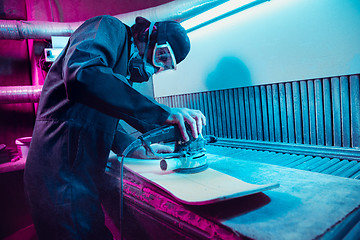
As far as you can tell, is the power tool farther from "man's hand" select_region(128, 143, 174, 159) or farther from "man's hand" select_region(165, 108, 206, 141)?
"man's hand" select_region(128, 143, 174, 159)

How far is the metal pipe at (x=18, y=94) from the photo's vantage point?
7.61ft

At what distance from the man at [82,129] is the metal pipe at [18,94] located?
166 cm

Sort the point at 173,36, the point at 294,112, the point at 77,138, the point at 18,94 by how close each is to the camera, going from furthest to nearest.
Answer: the point at 18,94 < the point at 294,112 < the point at 173,36 < the point at 77,138

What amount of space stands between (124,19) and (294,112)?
199 cm

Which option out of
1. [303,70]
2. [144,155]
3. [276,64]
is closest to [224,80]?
[276,64]

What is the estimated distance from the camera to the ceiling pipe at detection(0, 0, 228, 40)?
2037 millimetres

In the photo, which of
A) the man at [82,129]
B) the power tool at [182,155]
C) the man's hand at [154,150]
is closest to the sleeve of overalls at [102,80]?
the man at [82,129]

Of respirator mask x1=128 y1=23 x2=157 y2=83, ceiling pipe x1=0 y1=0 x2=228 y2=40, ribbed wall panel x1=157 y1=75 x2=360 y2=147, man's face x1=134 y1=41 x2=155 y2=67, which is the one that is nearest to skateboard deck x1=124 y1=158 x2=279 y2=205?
respirator mask x1=128 y1=23 x2=157 y2=83

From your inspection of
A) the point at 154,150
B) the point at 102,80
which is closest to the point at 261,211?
the point at 102,80

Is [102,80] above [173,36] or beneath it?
beneath

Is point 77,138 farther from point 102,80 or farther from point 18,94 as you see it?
point 18,94

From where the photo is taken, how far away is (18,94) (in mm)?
2348

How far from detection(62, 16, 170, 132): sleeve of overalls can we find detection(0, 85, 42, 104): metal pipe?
1.83 m

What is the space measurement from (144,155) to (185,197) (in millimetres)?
739
